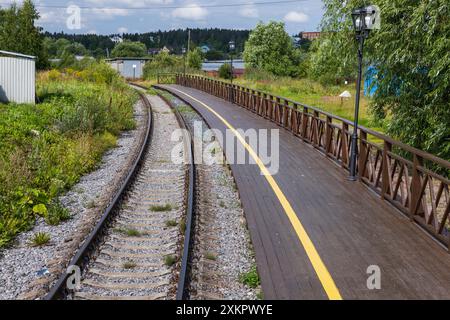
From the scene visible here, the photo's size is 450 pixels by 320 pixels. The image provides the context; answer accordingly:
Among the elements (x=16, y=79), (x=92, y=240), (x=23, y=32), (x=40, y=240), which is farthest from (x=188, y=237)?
(x=23, y=32)

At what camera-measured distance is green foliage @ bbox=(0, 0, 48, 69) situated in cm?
4803

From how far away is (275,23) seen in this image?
259 ft

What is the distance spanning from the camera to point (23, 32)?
48.4 metres

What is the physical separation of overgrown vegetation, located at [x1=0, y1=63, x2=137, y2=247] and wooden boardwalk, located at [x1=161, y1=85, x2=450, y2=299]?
3617 millimetres

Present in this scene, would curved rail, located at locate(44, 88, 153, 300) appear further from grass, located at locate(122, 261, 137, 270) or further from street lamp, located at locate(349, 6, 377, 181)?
street lamp, located at locate(349, 6, 377, 181)

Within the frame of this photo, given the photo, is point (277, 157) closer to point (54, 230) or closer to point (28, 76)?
point (54, 230)

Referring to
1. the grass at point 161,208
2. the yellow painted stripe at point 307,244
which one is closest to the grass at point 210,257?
the yellow painted stripe at point 307,244

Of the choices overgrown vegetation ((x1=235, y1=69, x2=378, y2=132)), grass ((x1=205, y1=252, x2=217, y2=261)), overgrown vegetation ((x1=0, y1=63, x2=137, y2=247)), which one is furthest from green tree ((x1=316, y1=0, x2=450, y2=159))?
overgrown vegetation ((x1=235, y1=69, x2=378, y2=132))

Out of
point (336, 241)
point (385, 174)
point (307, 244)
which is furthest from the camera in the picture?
point (385, 174)

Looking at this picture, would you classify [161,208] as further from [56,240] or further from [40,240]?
[40,240]

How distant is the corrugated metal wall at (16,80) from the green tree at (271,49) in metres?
57.1

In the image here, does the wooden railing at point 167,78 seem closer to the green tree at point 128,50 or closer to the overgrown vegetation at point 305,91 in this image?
the overgrown vegetation at point 305,91

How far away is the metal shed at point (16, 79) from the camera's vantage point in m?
20.5

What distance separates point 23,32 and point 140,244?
153 ft
